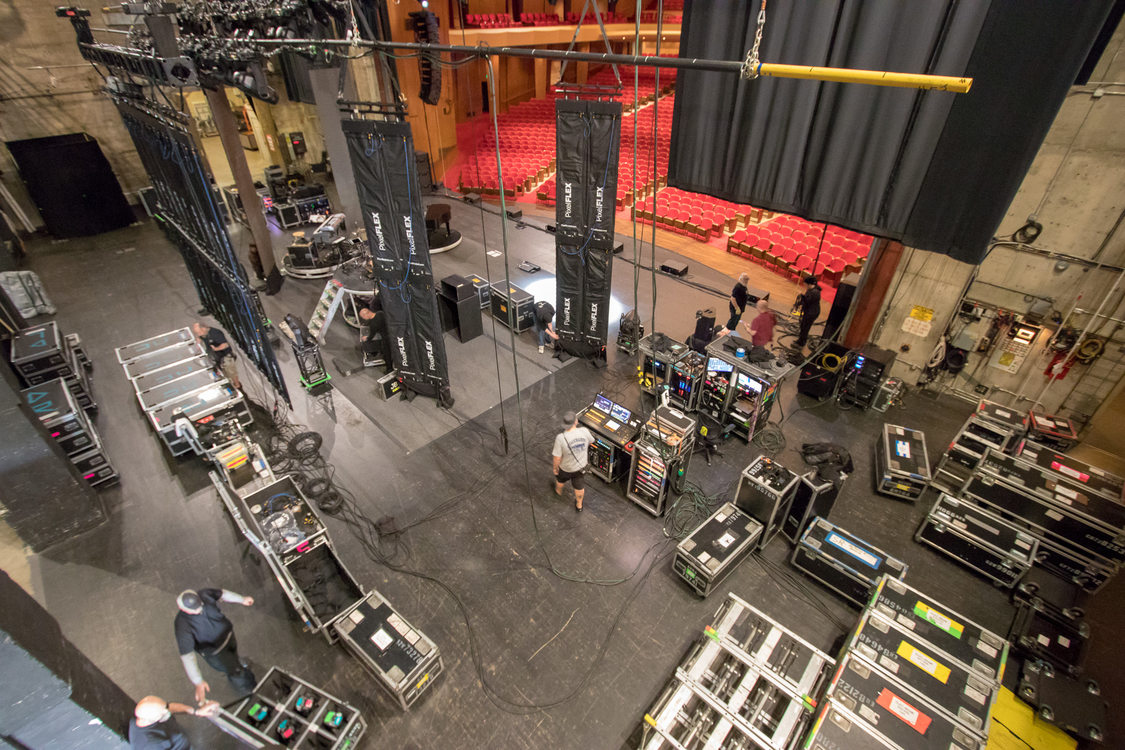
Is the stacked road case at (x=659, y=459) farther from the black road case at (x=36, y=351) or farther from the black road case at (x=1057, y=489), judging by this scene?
the black road case at (x=36, y=351)

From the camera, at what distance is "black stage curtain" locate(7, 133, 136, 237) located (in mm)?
13008

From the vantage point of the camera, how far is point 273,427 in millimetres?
7598

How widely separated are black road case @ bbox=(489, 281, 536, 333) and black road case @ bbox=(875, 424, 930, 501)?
6.13m

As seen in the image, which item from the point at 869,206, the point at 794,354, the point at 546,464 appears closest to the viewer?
the point at 869,206

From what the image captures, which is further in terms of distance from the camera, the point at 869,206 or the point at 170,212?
the point at 170,212

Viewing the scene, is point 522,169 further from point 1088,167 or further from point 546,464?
point 1088,167

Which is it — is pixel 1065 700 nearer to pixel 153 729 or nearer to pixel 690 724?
pixel 690 724

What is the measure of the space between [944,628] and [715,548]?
197 cm

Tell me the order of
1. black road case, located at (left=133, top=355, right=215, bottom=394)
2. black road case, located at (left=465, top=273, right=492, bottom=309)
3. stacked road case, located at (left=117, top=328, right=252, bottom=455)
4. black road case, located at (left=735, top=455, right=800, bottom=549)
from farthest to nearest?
black road case, located at (left=465, top=273, right=492, bottom=309) → black road case, located at (left=133, top=355, right=215, bottom=394) → stacked road case, located at (left=117, top=328, right=252, bottom=455) → black road case, located at (left=735, top=455, right=800, bottom=549)

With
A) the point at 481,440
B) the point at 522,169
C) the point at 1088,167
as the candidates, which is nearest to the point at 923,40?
the point at 1088,167

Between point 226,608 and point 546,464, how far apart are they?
12.9 ft

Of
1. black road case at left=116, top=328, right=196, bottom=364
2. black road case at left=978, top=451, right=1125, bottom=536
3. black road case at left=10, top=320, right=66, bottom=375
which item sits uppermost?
black road case at left=10, top=320, right=66, bottom=375

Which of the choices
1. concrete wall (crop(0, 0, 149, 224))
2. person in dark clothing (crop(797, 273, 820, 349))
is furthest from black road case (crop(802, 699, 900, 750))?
concrete wall (crop(0, 0, 149, 224))

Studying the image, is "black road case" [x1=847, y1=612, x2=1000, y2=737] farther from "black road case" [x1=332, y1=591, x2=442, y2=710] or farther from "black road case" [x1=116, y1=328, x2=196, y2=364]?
"black road case" [x1=116, y1=328, x2=196, y2=364]
